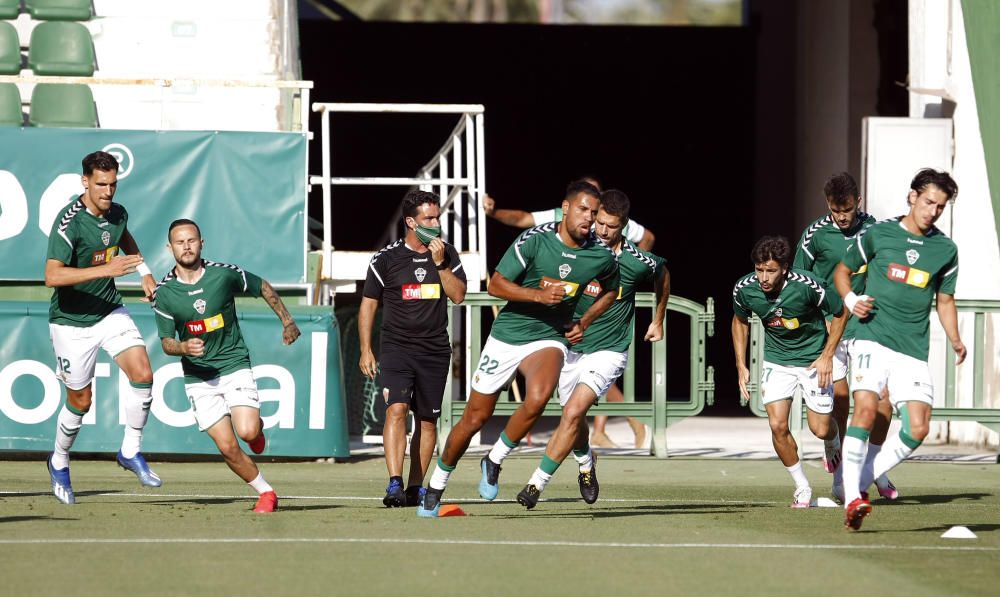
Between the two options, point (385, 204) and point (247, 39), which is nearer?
point (247, 39)

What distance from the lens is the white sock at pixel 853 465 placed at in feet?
29.3

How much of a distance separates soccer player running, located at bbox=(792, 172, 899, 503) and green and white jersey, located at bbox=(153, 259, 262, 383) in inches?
161

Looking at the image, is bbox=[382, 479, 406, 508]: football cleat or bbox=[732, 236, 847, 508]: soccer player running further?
bbox=[732, 236, 847, 508]: soccer player running

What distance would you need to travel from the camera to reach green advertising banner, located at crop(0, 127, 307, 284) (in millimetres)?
15242

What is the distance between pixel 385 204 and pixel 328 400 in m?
17.1

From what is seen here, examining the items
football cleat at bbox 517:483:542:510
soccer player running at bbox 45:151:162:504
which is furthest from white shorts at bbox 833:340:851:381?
soccer player running at bbox 45:151:162:504

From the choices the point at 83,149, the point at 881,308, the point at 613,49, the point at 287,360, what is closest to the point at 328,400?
the point at 287,360

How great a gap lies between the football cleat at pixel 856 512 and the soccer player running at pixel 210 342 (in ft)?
11.8

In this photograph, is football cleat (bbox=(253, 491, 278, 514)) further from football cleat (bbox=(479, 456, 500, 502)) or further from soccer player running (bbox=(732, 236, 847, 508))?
soccer player running (bbox=(732, 236, 847, 508))

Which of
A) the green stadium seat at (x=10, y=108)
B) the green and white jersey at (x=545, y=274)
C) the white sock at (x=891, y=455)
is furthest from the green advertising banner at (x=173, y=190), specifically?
the white sock at (x=891, y=455)

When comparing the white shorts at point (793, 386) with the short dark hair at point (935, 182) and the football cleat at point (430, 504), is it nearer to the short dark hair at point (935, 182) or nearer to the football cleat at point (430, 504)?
the short dark hair at point (935, 182)

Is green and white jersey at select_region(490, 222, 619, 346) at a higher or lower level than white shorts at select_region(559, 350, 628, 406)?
higher

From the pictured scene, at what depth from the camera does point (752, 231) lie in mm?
29984

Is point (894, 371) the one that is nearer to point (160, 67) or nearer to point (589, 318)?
point (589, 318)
